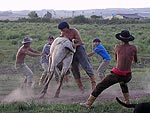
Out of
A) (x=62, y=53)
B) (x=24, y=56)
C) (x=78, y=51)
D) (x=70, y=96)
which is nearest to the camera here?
(x=62, y=53)

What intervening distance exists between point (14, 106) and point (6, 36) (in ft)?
80.2

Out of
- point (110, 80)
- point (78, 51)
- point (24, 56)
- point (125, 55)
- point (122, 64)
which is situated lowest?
point (24, 56)

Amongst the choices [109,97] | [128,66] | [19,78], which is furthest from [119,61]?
[19,78]

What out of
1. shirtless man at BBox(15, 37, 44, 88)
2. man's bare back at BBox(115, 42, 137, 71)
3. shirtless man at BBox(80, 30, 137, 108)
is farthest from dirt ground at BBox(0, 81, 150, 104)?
man's bare back at BBox(115, 42, 137, 71)

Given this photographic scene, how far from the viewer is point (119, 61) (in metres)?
9.07

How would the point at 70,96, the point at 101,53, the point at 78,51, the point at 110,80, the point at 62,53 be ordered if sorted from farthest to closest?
the point at 101,53, the point at 70,96, the point at 78,51, the point at 62,53, the point at 110,80

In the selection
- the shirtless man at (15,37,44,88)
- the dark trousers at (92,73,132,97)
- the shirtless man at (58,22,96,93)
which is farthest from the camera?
the shirtless man at (15,37,44,88)

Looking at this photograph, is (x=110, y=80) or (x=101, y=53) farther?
(x=101, y=53)

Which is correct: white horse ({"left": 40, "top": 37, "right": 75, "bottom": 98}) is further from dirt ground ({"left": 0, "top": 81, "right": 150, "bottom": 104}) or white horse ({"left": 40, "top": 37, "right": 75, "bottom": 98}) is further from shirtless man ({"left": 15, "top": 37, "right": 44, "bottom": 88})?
shirtless man ({"left": 15, "top": 37, "right": 44, "bottom": 88})

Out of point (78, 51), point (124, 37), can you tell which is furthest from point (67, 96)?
point (124, 37)

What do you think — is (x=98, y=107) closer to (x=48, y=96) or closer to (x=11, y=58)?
(x=48, y=96)

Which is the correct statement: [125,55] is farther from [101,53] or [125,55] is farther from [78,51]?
[101,53]

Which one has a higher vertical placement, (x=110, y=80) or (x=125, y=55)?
(x=125, y=55)

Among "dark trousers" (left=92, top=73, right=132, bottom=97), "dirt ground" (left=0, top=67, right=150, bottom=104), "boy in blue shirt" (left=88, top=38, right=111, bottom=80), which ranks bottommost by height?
"dirt ground" (left=0, top=67, right=150, bottom=104)
